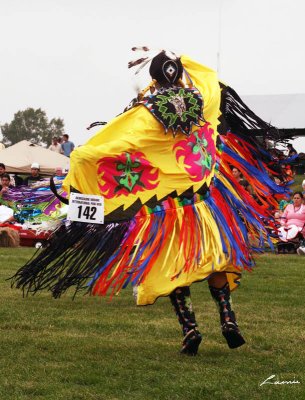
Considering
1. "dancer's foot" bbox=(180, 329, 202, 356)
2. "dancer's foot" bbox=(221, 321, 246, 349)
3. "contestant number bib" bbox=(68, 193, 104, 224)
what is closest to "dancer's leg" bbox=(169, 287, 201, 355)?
"dancer's foot" bbox=(180, 329, 202, 356)

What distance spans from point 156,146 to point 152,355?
3.68ft

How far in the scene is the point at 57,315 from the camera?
6.17 m

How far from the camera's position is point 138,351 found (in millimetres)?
4844

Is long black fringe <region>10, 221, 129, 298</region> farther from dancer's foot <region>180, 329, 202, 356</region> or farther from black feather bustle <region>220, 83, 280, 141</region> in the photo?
black feather bustle <region>220, 83, 280, 141</region>

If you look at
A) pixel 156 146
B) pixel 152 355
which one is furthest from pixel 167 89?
pixel 152 355

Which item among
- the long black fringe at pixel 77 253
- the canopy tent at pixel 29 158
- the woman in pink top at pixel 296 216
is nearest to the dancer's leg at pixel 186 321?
the long black fringe at pixel 77 253

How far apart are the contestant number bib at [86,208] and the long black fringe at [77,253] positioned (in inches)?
2.4

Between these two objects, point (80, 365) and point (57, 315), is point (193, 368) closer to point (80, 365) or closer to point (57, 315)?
point (80, 365)

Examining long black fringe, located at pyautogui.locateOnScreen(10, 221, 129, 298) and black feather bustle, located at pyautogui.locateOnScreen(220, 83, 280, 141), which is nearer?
long black fringe, located at pyautogui.locateOnScreen(10, 221, 129, 298)

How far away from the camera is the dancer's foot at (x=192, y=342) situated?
4707mm

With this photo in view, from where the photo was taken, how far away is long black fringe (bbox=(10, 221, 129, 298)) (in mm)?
4668

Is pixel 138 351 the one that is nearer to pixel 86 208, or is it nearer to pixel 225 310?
pixel 225 310

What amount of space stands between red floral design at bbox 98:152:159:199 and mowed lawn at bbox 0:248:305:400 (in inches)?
34.6

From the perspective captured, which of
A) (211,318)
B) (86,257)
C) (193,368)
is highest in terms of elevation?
(86,257)
